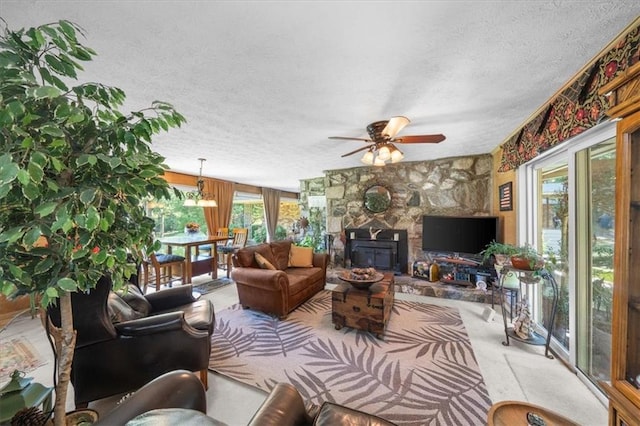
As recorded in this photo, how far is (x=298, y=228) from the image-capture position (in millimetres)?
6691

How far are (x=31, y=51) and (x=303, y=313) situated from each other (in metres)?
3.08

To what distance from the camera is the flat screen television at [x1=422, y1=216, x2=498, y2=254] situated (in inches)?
143

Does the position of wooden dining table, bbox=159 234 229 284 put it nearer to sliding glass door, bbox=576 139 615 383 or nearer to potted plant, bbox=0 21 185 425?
potted plant, bbox=0 21 185 425

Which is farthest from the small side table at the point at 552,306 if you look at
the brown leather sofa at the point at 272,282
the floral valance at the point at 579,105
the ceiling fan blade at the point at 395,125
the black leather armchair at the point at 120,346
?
the black leather armchair at the point at 120,346

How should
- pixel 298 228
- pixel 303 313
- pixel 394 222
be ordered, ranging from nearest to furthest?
pixel 303 313, pixel 394 222, pixel 298 228

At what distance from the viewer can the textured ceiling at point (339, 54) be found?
116 cm

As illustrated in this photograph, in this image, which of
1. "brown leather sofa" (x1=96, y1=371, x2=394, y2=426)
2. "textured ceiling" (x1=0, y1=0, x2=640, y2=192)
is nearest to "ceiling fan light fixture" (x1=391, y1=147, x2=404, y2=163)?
"textured ceiling" (x1=0, y1=0, x2=640, y2=192)

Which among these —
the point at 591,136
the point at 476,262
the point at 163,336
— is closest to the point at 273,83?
the point at 163,336

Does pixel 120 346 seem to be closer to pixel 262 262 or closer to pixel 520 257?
pixel 262 262

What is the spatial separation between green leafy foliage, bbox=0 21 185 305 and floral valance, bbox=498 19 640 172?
2351 millimetres

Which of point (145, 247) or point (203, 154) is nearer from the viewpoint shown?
point (145, 247)

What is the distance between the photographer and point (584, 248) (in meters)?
1.95

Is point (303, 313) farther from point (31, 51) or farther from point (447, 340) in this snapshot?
point (31, 51)

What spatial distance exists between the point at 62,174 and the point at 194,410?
3.12 ft
